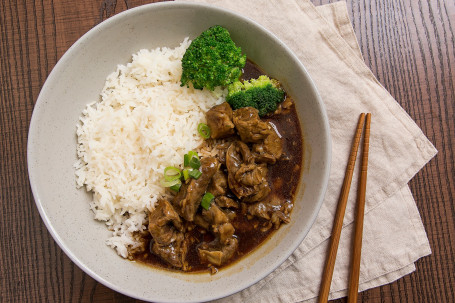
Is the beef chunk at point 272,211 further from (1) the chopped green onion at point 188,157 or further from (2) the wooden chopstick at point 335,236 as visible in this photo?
(1) the chopped green onion at point 188,157

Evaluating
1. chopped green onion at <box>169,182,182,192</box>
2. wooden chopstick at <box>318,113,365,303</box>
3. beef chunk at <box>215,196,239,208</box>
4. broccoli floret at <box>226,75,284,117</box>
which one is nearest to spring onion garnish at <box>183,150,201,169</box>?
chopped green onion at <box>169,182,182,192</box>

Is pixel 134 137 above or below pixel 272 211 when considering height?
above

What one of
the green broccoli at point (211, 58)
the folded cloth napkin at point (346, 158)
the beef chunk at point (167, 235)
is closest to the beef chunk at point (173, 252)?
the beef chunk at point (167, 235)

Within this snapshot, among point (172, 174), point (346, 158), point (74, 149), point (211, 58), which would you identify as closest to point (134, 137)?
point (172, 174)

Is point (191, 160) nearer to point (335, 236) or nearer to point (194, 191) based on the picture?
point (194, 191)

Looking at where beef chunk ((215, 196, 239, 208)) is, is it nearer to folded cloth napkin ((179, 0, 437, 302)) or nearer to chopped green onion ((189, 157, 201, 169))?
chopped green onion ((189, 157, 201, 169))

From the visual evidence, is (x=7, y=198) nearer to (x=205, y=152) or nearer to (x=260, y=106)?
(x=205, y=152)

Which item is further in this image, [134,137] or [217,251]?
[134,137]

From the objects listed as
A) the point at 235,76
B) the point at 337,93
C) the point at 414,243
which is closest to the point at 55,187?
the point at 235,76
